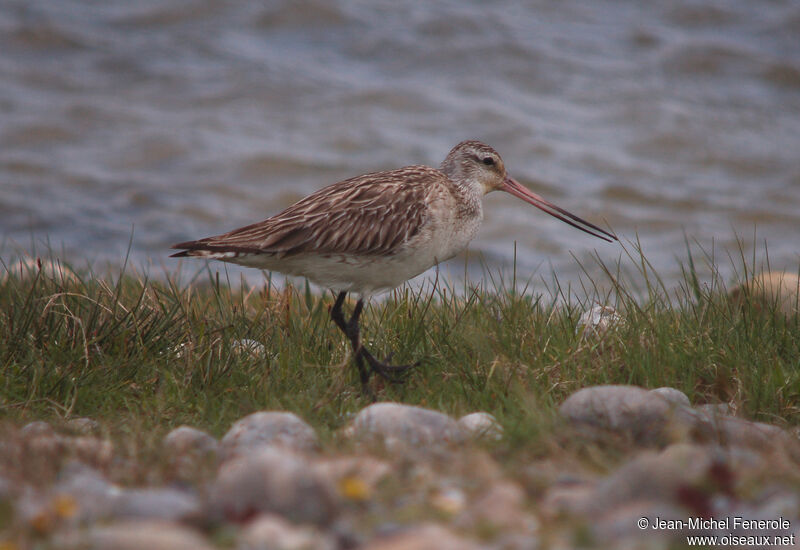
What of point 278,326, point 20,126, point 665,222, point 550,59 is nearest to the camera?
point 278,326

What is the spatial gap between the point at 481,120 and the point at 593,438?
38.8ft

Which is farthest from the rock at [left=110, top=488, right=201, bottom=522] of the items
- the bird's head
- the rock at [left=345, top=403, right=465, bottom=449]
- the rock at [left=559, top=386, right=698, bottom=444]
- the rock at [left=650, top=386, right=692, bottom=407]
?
the bird's head

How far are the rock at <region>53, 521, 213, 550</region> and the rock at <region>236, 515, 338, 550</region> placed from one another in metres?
0.12

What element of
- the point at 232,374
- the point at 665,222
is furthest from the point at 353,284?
the point at 665,222

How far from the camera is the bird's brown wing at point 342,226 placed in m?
5.62

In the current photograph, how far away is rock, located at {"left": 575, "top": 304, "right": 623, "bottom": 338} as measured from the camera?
18.0ft

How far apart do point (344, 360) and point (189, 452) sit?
1.69m

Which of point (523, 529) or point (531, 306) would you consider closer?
point (523, 529)

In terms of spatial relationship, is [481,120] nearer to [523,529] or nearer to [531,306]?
[531,306]

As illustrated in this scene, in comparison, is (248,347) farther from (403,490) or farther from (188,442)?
(403,490)

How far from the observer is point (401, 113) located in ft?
50.9

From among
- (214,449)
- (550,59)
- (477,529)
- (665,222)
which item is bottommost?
(477,529)

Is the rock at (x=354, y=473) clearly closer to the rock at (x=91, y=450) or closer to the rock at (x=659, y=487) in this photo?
the rock at (x=659, y=487)

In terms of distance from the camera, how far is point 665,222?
12500mm
